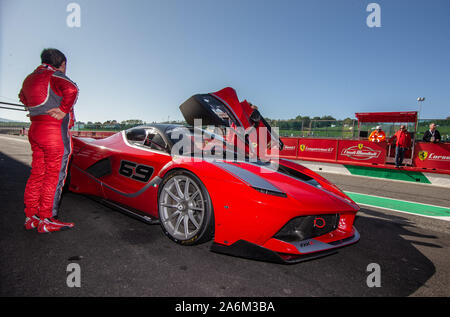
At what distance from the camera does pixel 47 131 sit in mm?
2588

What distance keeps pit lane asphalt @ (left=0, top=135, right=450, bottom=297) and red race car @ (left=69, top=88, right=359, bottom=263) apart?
7.3 inches

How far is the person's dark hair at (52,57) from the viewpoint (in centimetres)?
Result: 262

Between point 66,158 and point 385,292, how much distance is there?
3.20m

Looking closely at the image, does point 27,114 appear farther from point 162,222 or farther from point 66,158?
point 162,222

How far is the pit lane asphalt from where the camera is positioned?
5.67 feet

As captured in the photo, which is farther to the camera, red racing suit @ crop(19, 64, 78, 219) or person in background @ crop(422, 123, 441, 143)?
person in background @ crop(422, 123, 441, 143)

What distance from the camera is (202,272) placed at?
1948 millimetres

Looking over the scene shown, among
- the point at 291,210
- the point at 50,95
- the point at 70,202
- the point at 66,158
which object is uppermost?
the point at 50,95

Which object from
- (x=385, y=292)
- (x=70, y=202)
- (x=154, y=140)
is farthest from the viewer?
(x=70, y=202)

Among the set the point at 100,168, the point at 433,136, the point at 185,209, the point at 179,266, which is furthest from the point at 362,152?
the point at 179,266

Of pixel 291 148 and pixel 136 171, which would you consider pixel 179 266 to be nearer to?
pixel 136 171

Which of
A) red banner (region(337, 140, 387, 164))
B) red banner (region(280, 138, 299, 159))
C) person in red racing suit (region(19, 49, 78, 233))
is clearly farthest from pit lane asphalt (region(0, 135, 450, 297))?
red banner (region(280, 138, 299, 159))

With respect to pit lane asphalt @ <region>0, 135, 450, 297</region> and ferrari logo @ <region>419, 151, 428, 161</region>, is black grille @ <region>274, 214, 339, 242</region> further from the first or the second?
ferrari logo @ <region>419, 151, 428, 161</region>
